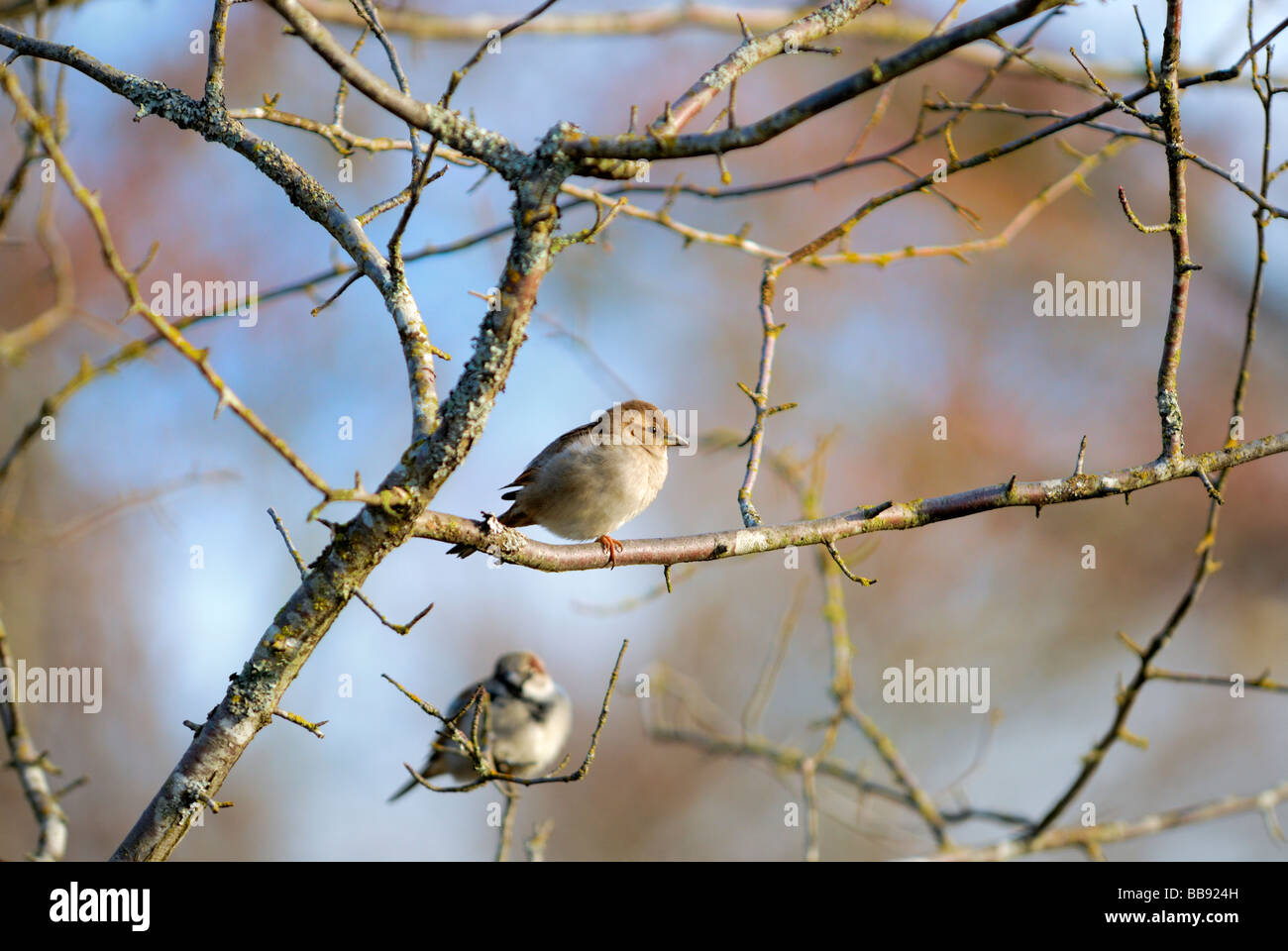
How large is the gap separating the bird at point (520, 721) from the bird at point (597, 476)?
2193mm

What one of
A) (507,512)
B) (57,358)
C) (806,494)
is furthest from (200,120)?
(57,358)

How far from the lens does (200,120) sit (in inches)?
111

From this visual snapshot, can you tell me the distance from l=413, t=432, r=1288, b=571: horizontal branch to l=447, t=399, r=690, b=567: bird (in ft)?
5.53

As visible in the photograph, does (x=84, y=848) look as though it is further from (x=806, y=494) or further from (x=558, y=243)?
(x=558, y=243)

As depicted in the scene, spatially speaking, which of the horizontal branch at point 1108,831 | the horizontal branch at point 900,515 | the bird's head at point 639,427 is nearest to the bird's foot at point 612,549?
the horizontal branch at point 900,515

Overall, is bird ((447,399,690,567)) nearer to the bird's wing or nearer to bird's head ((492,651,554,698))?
the bird's wing

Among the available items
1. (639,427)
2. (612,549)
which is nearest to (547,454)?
(639,427)

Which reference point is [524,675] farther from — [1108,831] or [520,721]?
[1108,831]

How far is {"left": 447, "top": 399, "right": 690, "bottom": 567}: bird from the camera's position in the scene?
4.96 m

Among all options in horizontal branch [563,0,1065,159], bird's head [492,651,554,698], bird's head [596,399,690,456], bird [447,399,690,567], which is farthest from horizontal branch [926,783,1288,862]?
horizontal branch [563,0,1065,159]

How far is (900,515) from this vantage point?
324cm

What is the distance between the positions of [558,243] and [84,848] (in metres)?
10.5

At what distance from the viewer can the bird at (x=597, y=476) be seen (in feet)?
16.3

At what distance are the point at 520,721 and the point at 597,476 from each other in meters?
2.71
